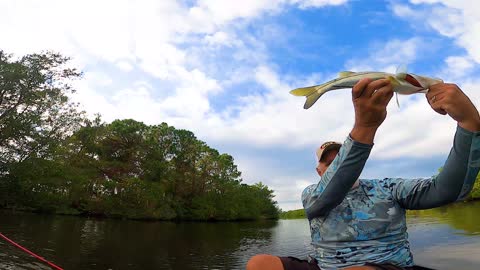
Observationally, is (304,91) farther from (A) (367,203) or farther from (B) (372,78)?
(A) (367,203)

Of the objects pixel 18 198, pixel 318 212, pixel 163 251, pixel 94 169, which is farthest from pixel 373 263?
pixel 94 169

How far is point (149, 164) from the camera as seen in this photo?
51.7 metres

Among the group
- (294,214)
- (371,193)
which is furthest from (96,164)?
(294,214)

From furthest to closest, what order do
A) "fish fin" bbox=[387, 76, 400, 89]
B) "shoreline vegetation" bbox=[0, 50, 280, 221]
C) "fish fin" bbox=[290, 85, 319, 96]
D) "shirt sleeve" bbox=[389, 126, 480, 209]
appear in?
"shoreline vegetation" bbox=[0, 50, 280, 221] < "fish fin" bbox=[290, 85, 319, 96] < "shirt sleeve" bbox=[389, 126, 480, 209] < "fish fin" bbox=[387, 76, 400, 89]

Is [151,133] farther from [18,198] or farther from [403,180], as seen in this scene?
[403,180]

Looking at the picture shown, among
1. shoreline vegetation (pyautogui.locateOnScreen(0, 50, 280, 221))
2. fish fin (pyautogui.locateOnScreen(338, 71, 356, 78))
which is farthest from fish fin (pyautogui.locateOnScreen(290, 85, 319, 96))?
shoreline vegetation (pyautogui.locateOnScreen(0, 50, 280, 221))

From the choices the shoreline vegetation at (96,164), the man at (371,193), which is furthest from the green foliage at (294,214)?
the man at (371,193)

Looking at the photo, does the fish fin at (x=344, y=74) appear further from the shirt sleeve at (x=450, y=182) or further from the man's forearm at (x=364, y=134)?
the shirt sleeve at (x=450, y=182)

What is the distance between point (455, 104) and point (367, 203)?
843 millimetres

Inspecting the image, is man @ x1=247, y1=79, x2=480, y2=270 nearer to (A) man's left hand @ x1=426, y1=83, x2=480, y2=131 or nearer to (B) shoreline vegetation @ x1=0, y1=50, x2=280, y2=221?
(A) man's left hand @ x1=426, y1=83, x2=480, y2=131

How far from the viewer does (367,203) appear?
2.22 meters

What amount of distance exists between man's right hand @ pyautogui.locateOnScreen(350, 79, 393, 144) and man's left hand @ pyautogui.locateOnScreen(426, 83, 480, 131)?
23 centimetres

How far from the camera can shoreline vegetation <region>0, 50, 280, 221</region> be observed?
31.9 metres

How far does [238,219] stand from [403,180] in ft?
257
